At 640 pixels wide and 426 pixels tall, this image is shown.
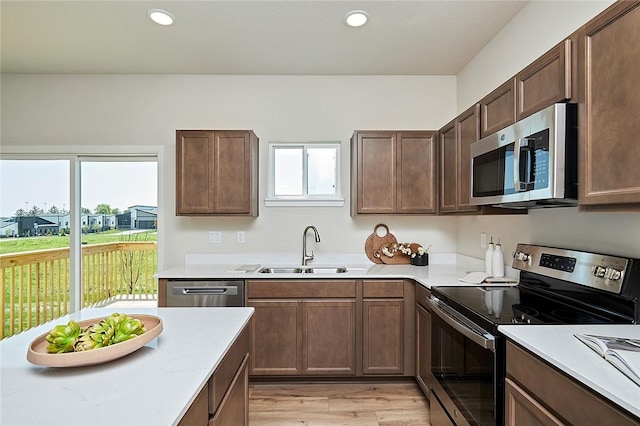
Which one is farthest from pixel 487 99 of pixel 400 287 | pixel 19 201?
pixel 19 201

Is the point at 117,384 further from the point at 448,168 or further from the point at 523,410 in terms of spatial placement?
the point at 448,168

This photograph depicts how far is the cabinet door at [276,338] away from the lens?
2771 mm

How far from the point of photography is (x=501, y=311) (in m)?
1.64

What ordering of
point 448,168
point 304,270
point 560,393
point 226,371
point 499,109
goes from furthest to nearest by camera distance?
point 304,270 < point 448,168 < point 499,109 < point 226,371 < point 560,393

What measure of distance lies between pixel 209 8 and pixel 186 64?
98cm

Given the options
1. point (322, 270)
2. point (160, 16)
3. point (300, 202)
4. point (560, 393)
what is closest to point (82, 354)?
point (560, 393)

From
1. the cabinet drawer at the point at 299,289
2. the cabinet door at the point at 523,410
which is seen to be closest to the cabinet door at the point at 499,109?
the cabinet door at the point at 523,410

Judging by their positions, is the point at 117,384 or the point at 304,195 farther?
the point at 304,195

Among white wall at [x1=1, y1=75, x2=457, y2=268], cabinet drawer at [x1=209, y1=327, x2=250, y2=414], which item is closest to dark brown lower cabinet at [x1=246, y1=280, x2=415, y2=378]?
white wall at [x1=1, y1=75, x2=457, y2=268]

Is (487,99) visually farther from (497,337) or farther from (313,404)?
(313,404)

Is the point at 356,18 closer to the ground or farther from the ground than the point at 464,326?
farther from the ground

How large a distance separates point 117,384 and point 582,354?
1393 mm

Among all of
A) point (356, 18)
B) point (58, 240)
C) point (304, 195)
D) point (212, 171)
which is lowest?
point (58, 240)

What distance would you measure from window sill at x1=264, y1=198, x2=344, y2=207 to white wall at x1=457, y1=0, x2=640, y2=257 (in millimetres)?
1242
